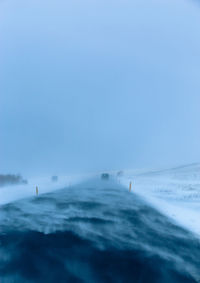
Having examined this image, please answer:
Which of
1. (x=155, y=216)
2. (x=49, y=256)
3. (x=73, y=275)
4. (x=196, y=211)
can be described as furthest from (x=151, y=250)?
(x=196, y=211)

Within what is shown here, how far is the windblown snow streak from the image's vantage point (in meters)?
4.06

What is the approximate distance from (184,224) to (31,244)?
695cm

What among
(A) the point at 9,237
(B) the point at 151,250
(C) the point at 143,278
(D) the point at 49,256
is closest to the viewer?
(C) the point at 143,278

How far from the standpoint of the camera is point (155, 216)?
348 inches

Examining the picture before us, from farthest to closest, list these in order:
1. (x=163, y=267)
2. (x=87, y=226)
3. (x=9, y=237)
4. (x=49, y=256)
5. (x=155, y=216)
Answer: (x=155, y=216) < (x=87, y=226) < (x=9, y=237) < (x=49, y=256) < (x=163, y=267)

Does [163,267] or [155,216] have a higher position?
[163,267]

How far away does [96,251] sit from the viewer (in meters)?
5.14

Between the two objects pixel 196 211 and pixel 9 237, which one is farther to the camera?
pixel 196 211

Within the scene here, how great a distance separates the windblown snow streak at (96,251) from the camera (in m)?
4.06

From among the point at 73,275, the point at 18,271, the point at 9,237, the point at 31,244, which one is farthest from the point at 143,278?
the point at 9,237

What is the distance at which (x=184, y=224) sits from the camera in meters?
7.52

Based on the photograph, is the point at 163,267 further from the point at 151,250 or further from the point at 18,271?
the point at 18,271

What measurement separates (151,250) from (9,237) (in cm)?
530

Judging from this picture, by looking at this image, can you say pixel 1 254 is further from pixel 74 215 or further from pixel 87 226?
pixel 74 215
